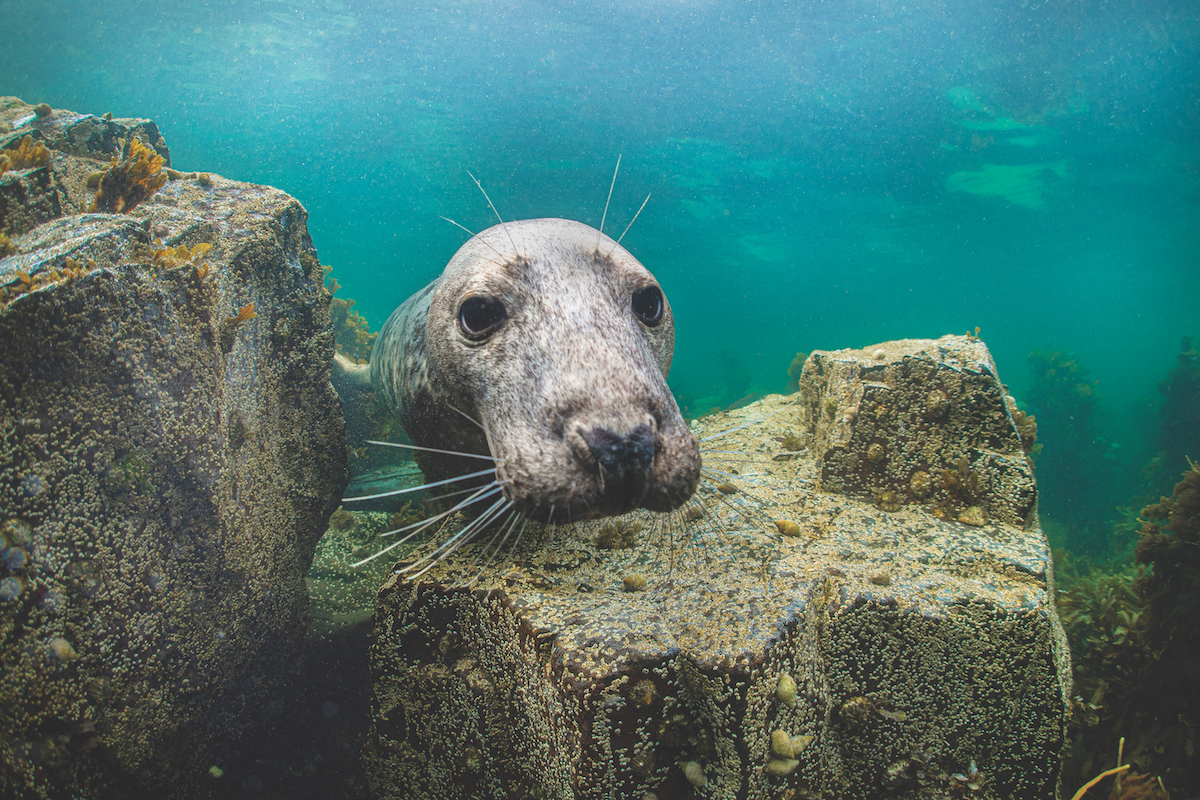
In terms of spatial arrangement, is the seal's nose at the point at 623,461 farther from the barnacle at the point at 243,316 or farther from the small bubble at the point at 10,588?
the barnacle at the point at 243,316

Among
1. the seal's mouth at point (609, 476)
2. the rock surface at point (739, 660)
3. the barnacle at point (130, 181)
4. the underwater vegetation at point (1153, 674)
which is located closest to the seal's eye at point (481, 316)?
the seal's mouth at point (609, 476)

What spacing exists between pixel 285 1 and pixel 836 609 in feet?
88.9

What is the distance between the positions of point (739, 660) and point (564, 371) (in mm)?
1072

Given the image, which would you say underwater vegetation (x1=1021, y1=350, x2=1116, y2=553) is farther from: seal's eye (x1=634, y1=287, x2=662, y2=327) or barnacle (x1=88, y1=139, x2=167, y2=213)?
barnacle (x1=88, y1=139, x2=167, y2=213)

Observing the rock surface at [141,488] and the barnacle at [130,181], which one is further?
the barnacle at [130,181]

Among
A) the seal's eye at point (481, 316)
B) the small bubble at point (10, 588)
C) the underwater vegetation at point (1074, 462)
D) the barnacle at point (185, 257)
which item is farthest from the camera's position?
the underwater vegetation at point (1074, 462)

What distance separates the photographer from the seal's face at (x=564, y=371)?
4.58 ft

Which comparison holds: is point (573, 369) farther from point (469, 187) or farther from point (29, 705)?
point (469, 187)

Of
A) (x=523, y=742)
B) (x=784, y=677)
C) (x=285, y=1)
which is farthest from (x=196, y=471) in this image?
(x=285, y=1)

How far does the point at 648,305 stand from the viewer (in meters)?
2.14

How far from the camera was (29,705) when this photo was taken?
1585mm

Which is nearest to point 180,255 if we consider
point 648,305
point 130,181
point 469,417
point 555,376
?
point 130,181

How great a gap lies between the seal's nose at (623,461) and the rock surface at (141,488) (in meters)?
1.86

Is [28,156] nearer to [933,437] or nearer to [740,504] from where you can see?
[740,504]
